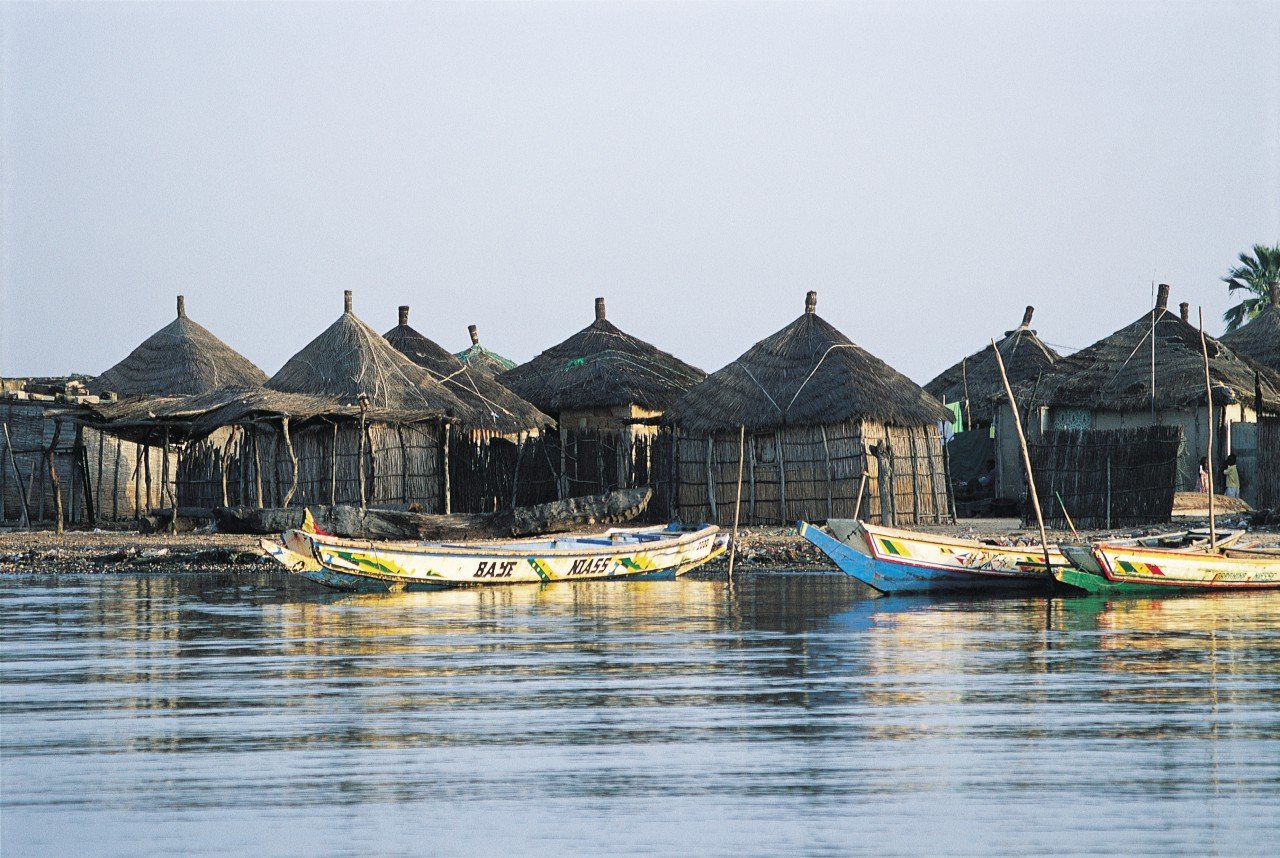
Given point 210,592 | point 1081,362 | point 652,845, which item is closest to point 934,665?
point 652,845

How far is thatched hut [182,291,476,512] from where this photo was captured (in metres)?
24.7

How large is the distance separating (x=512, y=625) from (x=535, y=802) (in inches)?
274

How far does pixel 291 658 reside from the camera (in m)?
11.0

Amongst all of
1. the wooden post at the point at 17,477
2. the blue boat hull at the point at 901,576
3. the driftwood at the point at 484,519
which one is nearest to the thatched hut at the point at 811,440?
the driftwood at the point at 484,519

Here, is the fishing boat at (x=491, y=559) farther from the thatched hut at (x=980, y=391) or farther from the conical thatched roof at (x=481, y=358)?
the conical thatched roof at (x=481, y=358)

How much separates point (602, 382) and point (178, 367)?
31.0ft

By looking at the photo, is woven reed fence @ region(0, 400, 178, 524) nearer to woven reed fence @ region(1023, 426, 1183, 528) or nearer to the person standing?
woven reed fence @ region(1023, 426, 1183, 528)

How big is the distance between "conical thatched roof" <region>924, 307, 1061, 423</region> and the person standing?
306 inches

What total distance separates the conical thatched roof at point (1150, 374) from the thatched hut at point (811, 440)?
4.13m

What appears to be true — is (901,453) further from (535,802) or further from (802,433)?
(535,802)

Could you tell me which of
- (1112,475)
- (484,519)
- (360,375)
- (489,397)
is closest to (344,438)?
(360,375)

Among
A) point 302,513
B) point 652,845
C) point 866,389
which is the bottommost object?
point 652,845

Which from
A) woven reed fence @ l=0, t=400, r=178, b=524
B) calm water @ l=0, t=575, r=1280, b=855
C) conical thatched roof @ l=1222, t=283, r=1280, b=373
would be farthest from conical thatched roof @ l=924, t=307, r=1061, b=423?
calm water @ l=0, t=575, r=1280, b=855

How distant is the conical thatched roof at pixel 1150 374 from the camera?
27.4 m
